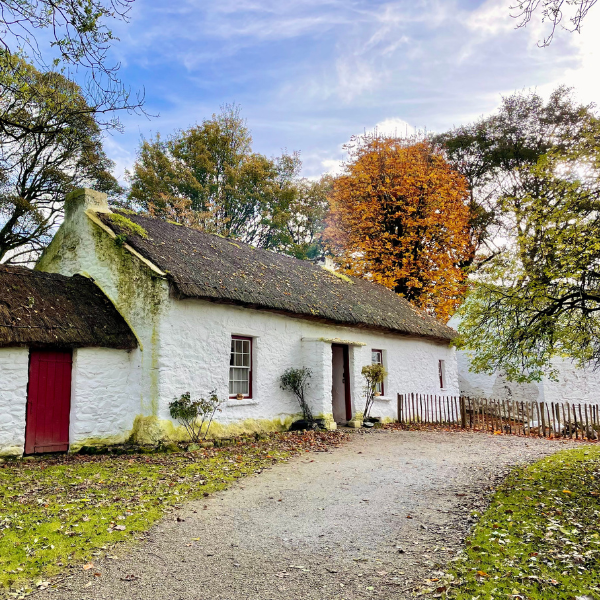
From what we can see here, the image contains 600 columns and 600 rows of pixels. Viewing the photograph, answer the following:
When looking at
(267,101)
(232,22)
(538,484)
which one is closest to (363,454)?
(538,484)

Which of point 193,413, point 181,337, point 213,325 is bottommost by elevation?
point 193,413

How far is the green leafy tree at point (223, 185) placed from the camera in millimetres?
27250

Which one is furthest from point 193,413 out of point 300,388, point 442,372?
point 442,372

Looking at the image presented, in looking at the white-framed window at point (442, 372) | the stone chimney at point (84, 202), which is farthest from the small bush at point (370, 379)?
the stone chimney at point (84, 202)

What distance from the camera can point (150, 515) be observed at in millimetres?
5875

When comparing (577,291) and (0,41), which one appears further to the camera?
(577,291)

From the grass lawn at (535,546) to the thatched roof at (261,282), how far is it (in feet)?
24.5

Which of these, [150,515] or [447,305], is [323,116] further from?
[447,305]

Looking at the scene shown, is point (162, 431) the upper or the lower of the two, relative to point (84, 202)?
lower

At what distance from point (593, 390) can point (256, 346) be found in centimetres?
1539

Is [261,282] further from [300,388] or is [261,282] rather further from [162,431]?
[162,431]

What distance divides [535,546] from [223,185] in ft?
89.5

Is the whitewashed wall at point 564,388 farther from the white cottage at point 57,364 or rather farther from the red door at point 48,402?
the red door at point 48,402

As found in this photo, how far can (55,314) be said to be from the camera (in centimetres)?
1009
